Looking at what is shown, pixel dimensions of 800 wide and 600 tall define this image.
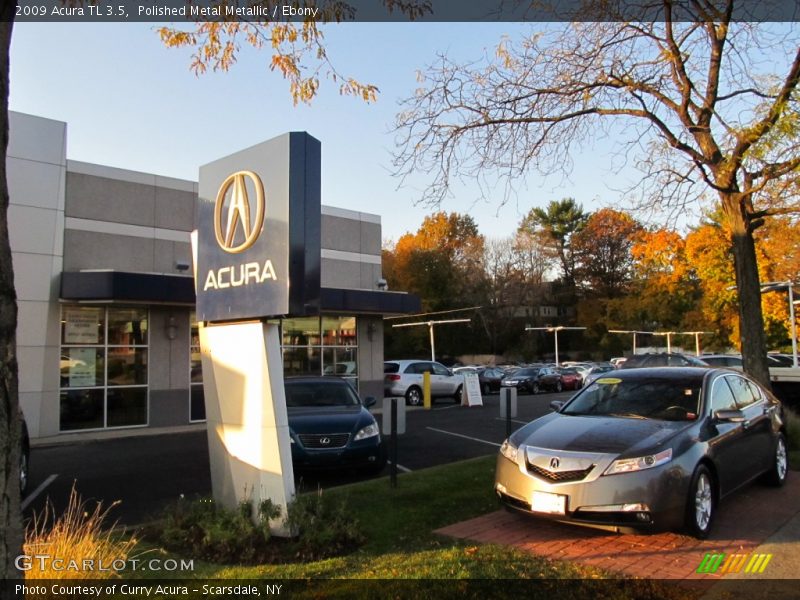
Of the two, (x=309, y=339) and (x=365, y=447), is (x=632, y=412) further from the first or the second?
(x=309, y=339)

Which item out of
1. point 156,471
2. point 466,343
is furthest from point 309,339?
point 466,343

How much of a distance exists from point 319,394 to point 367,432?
1639mm

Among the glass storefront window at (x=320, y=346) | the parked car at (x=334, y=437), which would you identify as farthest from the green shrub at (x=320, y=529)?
the glass storefront window at (x=320, y=346)

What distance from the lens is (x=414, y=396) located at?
24.3 meters

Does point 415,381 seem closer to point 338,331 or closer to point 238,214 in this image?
point 338,331

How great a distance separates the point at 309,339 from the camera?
2097 centimetres

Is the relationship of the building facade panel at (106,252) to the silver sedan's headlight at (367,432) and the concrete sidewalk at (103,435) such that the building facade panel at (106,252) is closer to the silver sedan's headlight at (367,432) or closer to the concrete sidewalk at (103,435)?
the concrete sidewalk at (103,435)

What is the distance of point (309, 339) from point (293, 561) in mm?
15639

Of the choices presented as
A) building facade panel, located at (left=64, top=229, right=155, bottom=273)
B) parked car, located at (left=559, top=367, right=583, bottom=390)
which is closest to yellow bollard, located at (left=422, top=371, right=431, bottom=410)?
building facade panel, located at (left=64, top=229, right=155, bottom=273)

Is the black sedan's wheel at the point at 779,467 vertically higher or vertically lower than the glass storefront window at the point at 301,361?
lower

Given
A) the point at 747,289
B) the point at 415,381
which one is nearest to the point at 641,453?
the point at 747,289

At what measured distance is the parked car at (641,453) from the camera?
18.4 feet

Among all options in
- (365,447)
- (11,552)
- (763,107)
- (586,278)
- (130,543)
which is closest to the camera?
(11,552)

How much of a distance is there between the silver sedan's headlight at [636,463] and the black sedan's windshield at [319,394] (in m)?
6.02
